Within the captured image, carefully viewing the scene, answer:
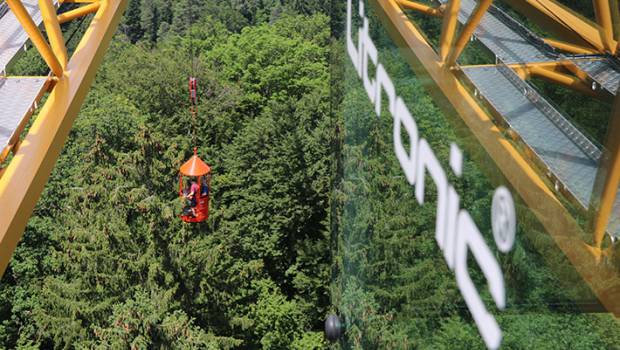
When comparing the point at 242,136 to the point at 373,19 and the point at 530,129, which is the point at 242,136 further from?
the point at 530,129

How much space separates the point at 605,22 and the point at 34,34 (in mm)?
6181

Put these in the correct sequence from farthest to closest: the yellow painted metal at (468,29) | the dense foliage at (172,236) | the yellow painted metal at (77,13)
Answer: the dense foliage at (172,236) < the yellow painted metal at (77,13) < the yellow painted metal at (468,29)

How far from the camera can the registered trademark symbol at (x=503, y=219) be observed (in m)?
1.46

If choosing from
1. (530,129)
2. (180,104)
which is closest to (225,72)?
(180,104)

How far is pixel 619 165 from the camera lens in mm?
1311

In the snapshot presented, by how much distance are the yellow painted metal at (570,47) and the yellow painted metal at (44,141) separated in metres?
5.01

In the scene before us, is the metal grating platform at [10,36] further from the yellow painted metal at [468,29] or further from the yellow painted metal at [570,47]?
the yellow painted metal at [570,47]

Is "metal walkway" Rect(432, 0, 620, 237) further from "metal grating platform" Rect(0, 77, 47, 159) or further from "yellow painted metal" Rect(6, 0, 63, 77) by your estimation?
"yellow painted metal" Rect(6, 0, 63, 77)

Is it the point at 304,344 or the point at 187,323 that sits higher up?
the point at 187,323

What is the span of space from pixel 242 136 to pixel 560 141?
90.1 feet

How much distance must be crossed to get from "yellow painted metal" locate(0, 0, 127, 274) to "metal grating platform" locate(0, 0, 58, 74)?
0.53m

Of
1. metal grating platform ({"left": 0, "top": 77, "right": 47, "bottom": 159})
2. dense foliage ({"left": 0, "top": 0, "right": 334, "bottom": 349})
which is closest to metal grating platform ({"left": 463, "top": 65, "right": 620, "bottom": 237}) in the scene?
metal grating platform ({"left": 0, "top": 77, "right": 47, "bottom": 159})

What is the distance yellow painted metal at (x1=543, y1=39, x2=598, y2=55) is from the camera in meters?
1.56

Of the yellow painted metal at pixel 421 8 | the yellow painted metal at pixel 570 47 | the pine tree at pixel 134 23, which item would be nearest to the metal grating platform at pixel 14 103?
the yellow painted metal at pixel 421 8
